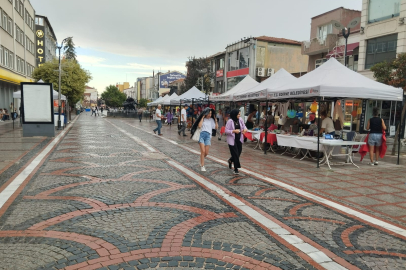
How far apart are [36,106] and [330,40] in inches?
838

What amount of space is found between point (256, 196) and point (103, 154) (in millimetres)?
6482

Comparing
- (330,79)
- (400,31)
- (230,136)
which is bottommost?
(230,136)

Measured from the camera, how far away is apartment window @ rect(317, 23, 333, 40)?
26656mm

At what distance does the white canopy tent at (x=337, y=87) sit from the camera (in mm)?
9297

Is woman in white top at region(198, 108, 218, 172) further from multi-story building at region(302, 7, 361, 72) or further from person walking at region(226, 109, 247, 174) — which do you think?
multi-story building at region(302, 7, 361, 72)

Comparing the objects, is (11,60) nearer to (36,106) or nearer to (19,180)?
(36,106)

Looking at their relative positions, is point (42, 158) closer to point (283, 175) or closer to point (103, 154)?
point (103, 154)

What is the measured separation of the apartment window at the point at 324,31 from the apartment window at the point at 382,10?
5466 mm

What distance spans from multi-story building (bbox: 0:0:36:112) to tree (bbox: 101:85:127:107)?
243 feet

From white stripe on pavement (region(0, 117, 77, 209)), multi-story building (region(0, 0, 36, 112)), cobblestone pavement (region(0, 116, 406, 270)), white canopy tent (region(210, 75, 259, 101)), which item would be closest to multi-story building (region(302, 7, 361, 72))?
white canopy tent (region(210, 75, 259, 101))

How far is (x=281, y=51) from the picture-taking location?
123 feet

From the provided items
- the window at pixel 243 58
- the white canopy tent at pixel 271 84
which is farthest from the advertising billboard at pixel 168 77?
the white canopy tent at pixel 271 84

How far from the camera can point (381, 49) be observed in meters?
20.2

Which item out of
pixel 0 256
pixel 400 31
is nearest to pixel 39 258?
pixel 0 256
